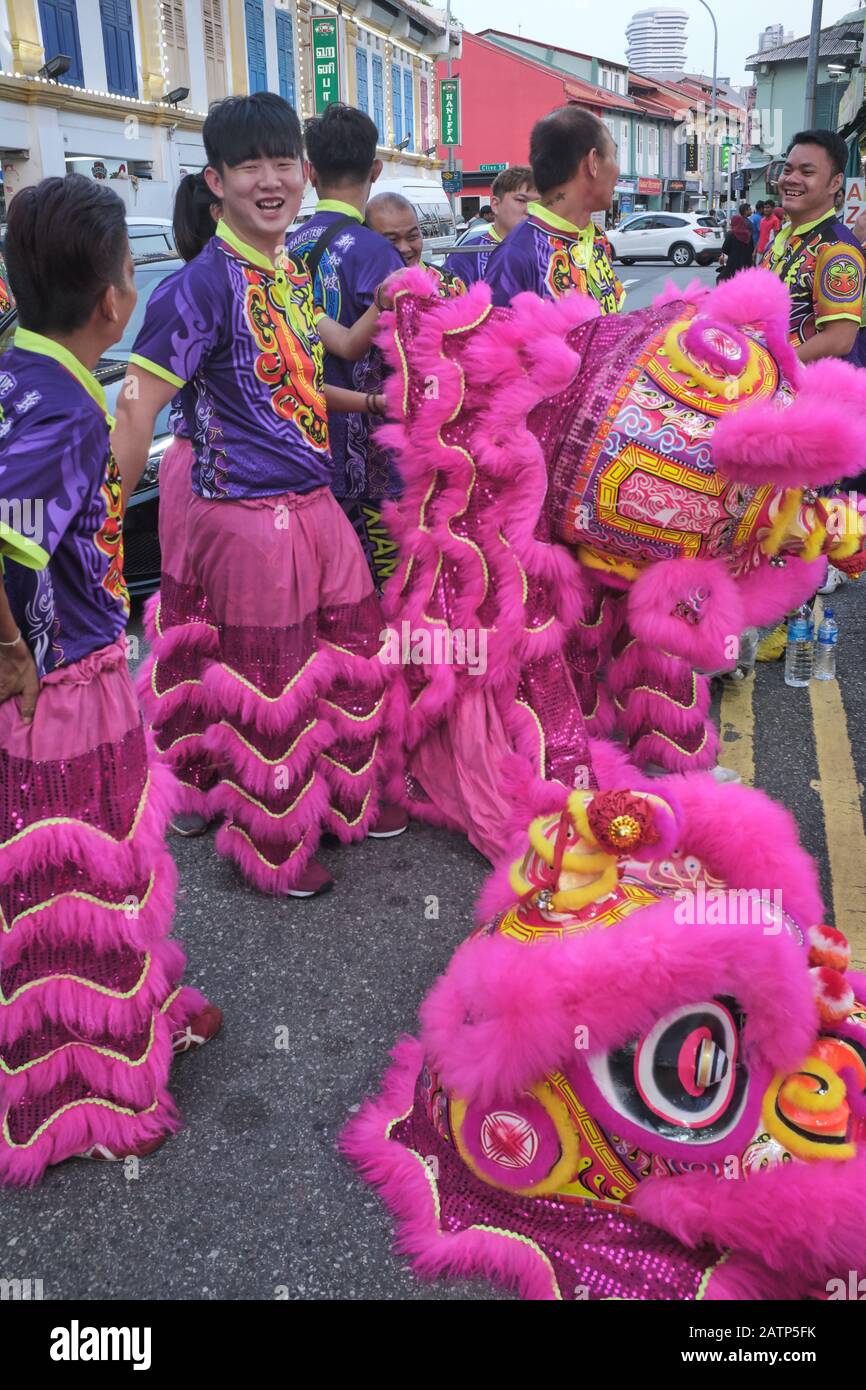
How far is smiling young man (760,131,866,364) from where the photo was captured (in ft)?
13.2

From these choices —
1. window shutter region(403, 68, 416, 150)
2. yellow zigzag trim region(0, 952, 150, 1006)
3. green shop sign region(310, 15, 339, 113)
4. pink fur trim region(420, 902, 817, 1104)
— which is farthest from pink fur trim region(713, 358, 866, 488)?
window shutter region(403, 68, 416, 150)

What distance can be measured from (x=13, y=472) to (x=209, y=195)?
5.40 ft

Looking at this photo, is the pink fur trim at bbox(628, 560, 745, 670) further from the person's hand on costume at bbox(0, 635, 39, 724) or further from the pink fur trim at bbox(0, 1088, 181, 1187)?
the pink fur trim at bbox(0, 1088, 181, 1187)

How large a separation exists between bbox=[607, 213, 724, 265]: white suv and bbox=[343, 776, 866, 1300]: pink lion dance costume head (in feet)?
96.3

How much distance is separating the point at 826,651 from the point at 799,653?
0.16 metres

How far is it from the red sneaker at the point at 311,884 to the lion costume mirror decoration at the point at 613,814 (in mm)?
430

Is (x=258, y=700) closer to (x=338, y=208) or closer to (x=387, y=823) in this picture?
(x=387, y=823)

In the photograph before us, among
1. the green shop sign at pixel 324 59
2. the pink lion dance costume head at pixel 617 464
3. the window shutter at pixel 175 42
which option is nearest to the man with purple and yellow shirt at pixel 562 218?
the pink lion dance costume head at pixel 617 464

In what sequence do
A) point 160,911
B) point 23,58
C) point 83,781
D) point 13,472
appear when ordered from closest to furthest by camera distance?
point 13,472
point 83,781
point 160,911
point 23,58

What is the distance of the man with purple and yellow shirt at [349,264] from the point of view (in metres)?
3.29

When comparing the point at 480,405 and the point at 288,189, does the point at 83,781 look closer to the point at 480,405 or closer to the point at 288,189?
the point at 480,405

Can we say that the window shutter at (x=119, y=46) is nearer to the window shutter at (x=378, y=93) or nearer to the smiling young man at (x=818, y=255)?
the window shutter at (x=378, y=93)
